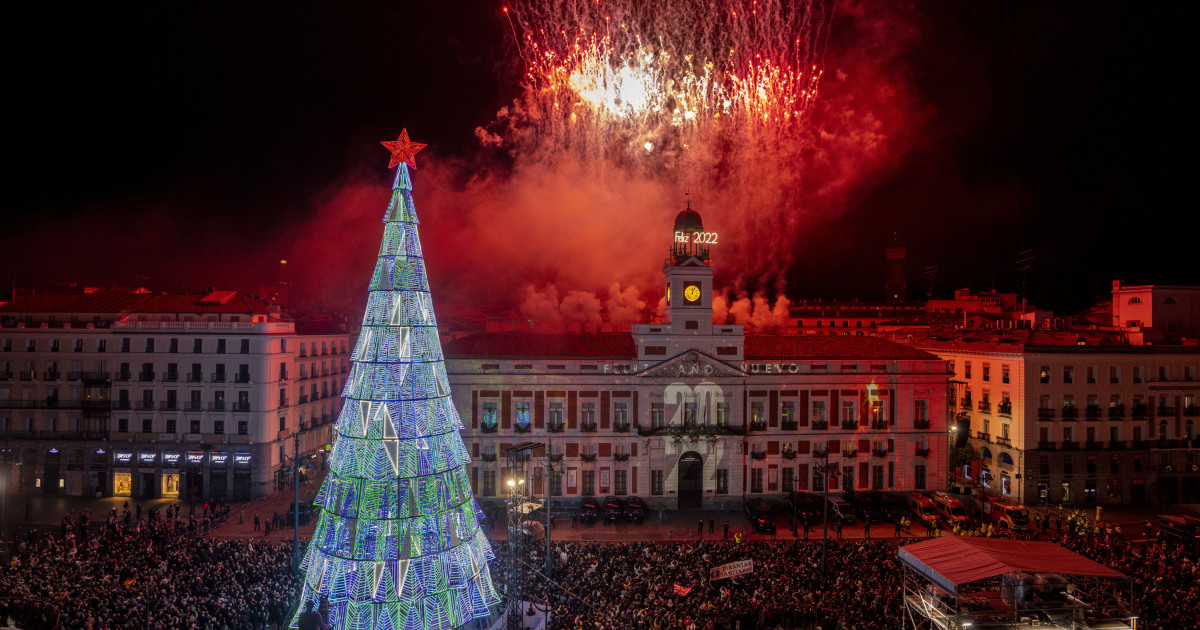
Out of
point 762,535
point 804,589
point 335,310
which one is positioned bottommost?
point 762,535

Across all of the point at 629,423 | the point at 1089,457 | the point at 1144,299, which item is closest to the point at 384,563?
the point at 629,423

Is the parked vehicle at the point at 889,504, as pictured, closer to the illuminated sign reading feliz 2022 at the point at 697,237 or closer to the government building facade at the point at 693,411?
the government building facade at the point at 693,411

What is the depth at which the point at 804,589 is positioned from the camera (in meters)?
26.3

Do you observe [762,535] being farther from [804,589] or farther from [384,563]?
[384,563]

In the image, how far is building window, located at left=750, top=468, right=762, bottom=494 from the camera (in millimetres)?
46656

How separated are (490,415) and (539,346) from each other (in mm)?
6056

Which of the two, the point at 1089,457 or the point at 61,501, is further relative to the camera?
the point at 1089,457

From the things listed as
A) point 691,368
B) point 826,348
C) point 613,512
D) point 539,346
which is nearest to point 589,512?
point 613,512

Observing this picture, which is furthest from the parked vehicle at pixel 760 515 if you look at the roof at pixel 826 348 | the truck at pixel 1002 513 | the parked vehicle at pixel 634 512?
the truck at pixel 1002 513

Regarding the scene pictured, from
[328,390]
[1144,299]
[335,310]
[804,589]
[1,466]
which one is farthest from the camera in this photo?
[335,310]

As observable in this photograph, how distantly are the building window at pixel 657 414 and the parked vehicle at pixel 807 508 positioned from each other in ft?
32.5

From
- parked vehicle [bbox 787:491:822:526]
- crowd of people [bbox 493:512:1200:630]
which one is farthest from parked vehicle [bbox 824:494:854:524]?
crowd of people [bbox 493:512:1200:630]

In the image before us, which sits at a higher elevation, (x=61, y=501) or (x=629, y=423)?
(x=629, y=423)

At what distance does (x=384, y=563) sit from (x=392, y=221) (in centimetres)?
1155
